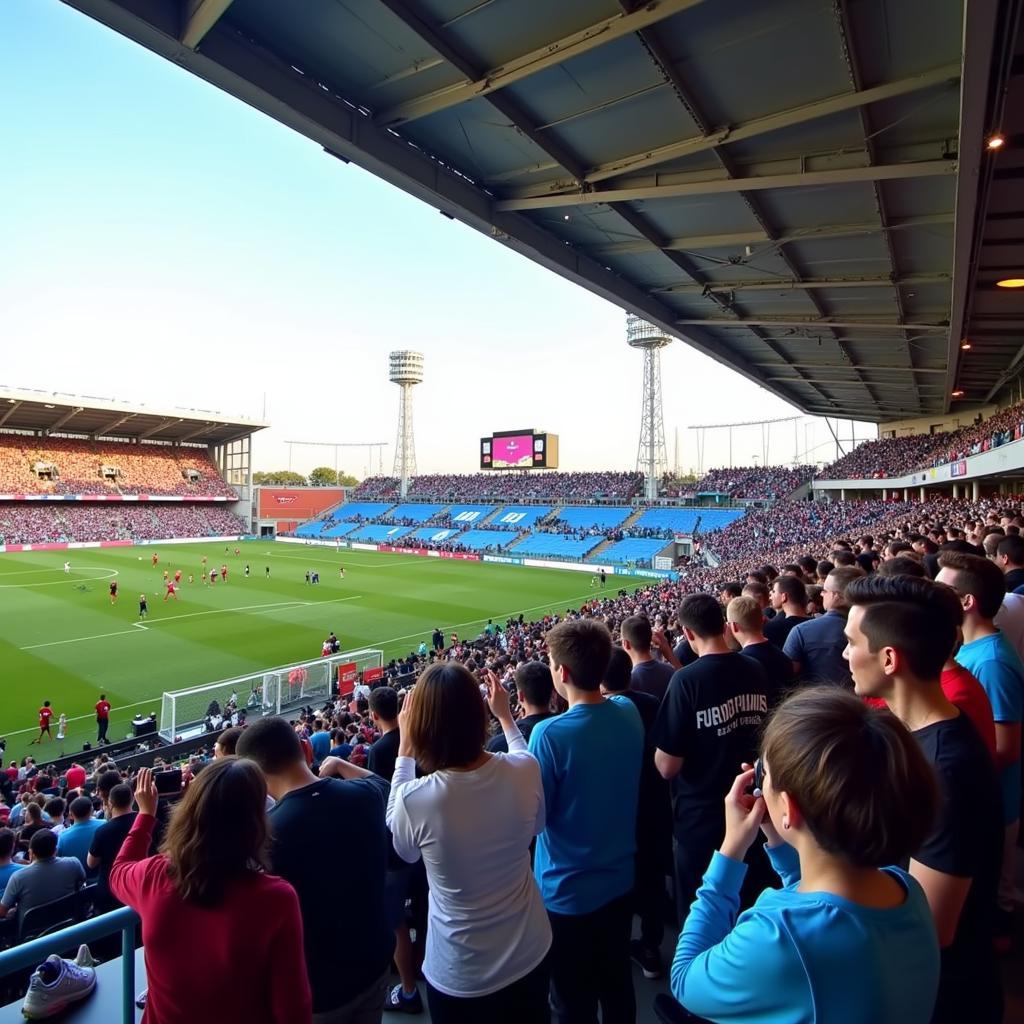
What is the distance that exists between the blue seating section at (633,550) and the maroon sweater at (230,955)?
1750 inches

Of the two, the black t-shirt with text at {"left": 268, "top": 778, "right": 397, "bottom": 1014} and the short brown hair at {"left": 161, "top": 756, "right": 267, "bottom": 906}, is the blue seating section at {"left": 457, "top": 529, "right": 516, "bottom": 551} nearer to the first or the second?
the black t-shirt with text at {"left": 268, "top": 778, "right": 397, "bottom": 1014}

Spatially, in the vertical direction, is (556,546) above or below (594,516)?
below

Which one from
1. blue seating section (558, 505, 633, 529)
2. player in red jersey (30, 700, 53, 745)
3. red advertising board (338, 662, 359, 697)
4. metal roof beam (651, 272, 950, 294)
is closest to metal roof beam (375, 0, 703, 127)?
metal roof beam (651, 272, 950, 294)

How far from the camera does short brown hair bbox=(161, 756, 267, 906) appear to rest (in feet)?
5.93

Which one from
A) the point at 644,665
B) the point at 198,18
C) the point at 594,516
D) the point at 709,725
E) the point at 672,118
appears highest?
the point at 672,118

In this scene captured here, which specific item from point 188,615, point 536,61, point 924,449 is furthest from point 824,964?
point 924,449

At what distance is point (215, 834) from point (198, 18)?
246 inches

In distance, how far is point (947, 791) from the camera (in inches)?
73.4

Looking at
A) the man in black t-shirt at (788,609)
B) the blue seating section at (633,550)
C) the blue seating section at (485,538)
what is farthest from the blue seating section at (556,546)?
the man in black t-shirt at (788,609)

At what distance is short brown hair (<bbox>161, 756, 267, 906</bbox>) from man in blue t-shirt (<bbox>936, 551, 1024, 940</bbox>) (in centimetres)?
260

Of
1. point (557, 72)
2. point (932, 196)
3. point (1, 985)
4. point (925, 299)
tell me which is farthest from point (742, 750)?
point (925, 299)

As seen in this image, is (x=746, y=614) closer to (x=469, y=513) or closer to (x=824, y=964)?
(x=824, y=964)

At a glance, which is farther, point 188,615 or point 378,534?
point 378,534

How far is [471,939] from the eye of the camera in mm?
2236
